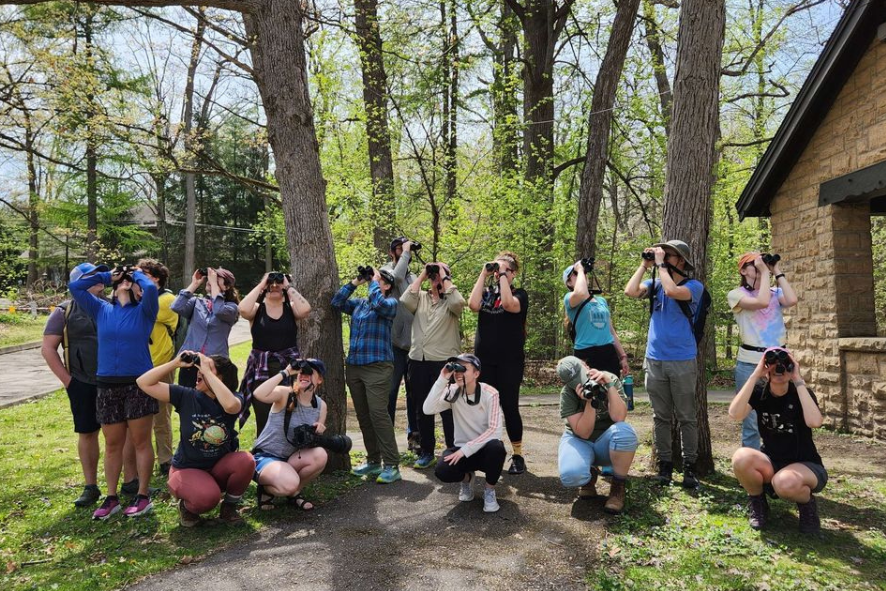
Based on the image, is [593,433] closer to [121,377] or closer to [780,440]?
[780,440]

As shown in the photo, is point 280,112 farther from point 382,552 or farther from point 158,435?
point 382,552

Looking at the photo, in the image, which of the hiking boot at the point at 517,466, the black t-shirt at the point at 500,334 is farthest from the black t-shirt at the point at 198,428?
the hiking boot at the point at 517,466

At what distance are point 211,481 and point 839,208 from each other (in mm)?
6962

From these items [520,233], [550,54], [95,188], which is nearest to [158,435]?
[520,233]

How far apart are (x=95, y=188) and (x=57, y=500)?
718 inches

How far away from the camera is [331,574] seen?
9.99 ft

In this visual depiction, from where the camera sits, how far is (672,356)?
4.27m

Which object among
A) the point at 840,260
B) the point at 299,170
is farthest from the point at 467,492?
the point at 840,260

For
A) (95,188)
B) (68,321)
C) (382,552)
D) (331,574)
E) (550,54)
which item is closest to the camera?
(331,574)

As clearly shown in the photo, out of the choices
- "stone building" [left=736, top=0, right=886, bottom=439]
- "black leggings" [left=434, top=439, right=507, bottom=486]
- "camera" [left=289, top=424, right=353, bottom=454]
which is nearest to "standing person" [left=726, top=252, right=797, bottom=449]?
"black leggings" [left=434, top=439, right=507, bottom=486]

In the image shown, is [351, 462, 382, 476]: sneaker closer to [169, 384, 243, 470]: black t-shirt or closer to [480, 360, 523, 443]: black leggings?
[480, 360, 523, 443]: black leggings

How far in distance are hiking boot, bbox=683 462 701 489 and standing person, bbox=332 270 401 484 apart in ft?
7.05

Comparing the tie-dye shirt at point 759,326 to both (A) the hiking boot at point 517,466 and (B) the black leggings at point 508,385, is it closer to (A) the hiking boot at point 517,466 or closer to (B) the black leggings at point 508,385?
(B) the black leggings at point 508,385

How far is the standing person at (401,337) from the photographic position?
5254 millimetres
